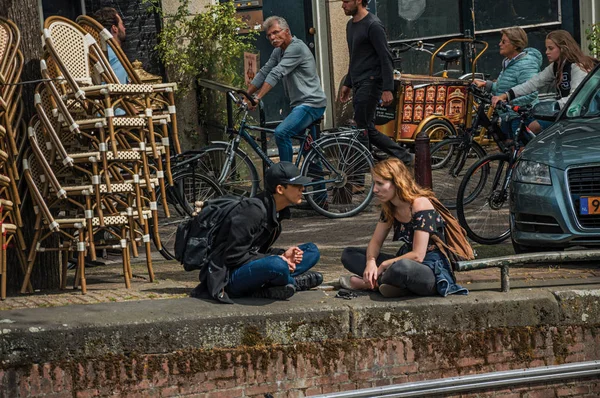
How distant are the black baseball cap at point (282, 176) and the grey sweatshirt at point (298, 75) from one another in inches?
171

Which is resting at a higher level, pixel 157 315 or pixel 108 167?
pixel 108 167

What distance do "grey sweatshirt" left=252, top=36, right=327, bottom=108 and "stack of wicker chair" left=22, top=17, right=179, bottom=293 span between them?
3.55 metres

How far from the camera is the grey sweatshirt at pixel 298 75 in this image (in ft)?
35.9

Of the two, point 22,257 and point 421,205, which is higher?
point 421,205

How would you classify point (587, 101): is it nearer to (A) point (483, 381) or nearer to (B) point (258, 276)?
(A) point (483, 381)

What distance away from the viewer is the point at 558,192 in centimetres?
766

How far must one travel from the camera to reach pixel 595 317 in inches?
262

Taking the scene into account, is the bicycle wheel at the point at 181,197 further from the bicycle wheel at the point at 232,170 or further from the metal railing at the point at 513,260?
the metal railing at the point at 513,260

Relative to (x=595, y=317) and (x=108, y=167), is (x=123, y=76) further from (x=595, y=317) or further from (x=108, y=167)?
(x=595, y=317)

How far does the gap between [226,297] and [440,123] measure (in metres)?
7.38

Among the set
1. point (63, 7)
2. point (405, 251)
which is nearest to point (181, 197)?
point (405, 251)

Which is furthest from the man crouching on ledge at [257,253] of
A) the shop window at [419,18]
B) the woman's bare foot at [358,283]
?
the shop window at [419,18]

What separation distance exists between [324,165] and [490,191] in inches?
80.7

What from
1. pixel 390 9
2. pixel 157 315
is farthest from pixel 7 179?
pixel 390 9
